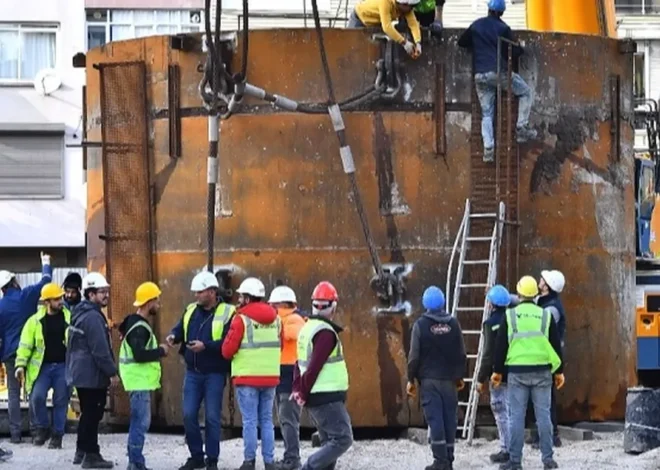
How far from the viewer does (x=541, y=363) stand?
16828 millimetres

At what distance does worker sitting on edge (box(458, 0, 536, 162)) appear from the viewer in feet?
65.1

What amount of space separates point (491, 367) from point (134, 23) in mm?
28174

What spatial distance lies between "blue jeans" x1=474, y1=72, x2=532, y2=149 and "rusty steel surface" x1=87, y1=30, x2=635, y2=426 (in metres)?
0.13

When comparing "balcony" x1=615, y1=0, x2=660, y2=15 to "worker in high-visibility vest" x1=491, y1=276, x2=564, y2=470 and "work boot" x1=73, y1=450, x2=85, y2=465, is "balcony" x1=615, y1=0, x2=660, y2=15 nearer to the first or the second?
"worker in high-visibility vest" x1=491, y1=276, x2=564, y2=470

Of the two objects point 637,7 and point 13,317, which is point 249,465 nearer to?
point 13,317

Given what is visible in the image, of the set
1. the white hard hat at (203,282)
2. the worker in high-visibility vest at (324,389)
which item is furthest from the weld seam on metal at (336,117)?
the worker in high-visibility vest at (324,389)

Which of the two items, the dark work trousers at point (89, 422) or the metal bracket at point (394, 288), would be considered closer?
the dark work trousers at point (89, 422)

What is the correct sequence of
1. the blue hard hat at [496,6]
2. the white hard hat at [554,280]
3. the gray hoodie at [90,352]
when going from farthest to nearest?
the blue hard hat at [496,6] < the white hard hat at [554,280] < the gray hoodie at [90,352]

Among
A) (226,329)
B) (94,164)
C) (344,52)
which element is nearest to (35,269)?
(94,164)

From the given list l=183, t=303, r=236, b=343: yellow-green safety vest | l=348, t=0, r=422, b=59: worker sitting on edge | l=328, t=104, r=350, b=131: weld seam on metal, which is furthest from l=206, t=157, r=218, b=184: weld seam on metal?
l=183, t=303, r=236, b=343: yellow-green safety vest

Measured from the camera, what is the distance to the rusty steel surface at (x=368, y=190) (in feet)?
65.0

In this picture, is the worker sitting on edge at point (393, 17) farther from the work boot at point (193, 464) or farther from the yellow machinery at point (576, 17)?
the work boot at point (193, 464)

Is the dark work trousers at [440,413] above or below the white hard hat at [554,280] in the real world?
below

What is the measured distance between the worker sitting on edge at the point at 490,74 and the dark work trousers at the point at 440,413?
13.5 feet
